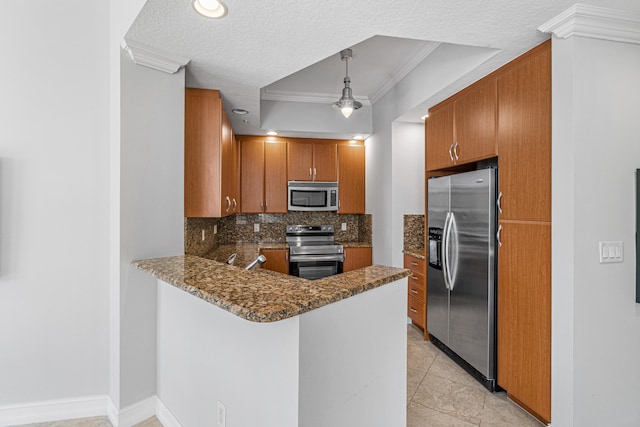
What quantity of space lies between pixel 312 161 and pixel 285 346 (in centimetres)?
370

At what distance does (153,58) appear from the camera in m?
2.02

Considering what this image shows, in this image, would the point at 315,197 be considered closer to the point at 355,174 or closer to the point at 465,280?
the point at 355,174

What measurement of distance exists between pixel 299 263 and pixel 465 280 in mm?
2189

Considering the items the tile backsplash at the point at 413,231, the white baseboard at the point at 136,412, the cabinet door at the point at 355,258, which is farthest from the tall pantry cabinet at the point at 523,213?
the white baseboard at the point at 136,412

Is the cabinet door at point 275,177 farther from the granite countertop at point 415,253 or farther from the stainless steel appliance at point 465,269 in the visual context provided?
the stainless steel appliance at point 465,269

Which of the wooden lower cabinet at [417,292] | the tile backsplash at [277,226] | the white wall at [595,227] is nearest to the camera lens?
the white wall at [595,227]

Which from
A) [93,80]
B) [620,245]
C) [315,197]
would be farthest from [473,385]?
[93,80]

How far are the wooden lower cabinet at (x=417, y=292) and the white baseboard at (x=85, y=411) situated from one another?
246 cm

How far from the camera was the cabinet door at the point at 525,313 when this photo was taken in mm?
1968

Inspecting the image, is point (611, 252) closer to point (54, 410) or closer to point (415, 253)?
point (415, 253)

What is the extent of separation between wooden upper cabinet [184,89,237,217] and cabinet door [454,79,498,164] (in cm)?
198

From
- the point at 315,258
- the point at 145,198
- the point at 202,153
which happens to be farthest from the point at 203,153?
the point at 315,258

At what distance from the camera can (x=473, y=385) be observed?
2.50 m

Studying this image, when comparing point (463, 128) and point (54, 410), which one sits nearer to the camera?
point (54, 410)
